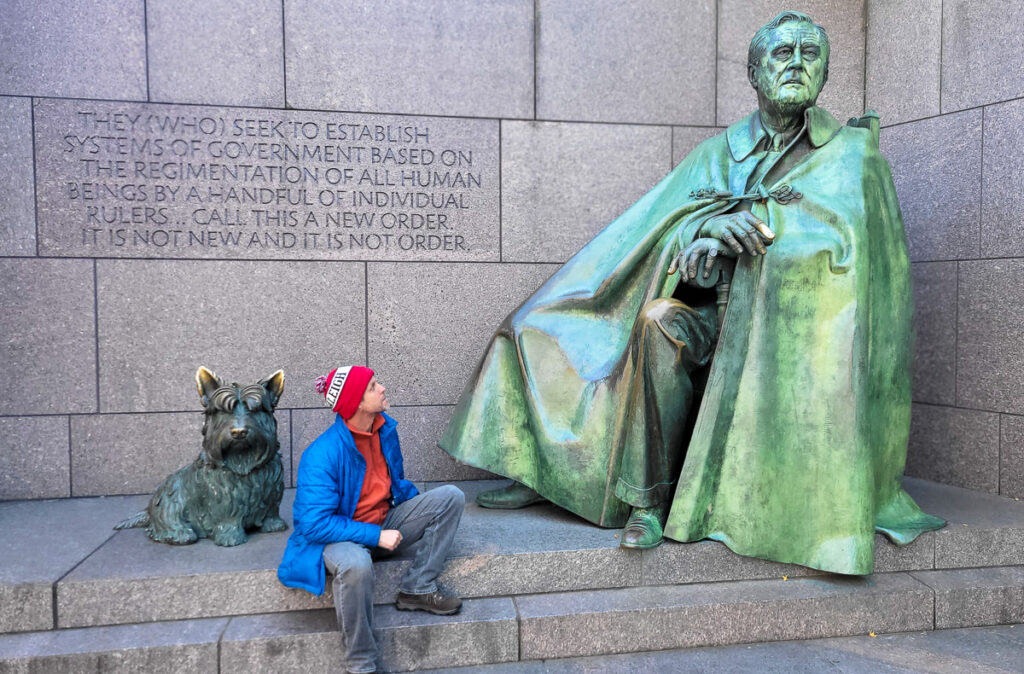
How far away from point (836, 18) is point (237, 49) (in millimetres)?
4620

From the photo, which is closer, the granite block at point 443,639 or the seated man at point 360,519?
the seated man at point 360,519

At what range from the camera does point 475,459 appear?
3.93 m

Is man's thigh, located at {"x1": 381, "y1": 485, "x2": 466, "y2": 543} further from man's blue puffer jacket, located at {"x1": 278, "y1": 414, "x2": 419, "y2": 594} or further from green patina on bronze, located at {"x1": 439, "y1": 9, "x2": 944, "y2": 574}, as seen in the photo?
green patina on bronze, located at {"x1": 439, "y1": 9, "x2": 944, "y2": 574}

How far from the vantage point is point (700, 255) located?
342 cm

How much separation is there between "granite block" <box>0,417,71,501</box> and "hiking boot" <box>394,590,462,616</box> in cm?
298

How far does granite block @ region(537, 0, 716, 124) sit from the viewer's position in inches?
204

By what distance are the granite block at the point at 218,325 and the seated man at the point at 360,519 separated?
6.21 feet

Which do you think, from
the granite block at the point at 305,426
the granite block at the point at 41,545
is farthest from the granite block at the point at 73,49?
the granite block at the point at 41,545

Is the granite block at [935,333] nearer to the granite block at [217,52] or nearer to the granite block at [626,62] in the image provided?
the granite block at [626,62]

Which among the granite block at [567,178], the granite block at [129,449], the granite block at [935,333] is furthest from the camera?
the granite block at [567,178]

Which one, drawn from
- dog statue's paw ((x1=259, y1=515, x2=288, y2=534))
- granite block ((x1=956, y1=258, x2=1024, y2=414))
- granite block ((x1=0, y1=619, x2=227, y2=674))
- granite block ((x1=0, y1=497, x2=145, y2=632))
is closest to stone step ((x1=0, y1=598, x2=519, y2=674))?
granite block ((x1=0, y1=619, x2=227, y2=674))

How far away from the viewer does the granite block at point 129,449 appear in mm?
4684

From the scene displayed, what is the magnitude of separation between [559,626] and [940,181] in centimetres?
416

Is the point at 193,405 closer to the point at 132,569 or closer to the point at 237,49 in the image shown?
the point at 132,569
